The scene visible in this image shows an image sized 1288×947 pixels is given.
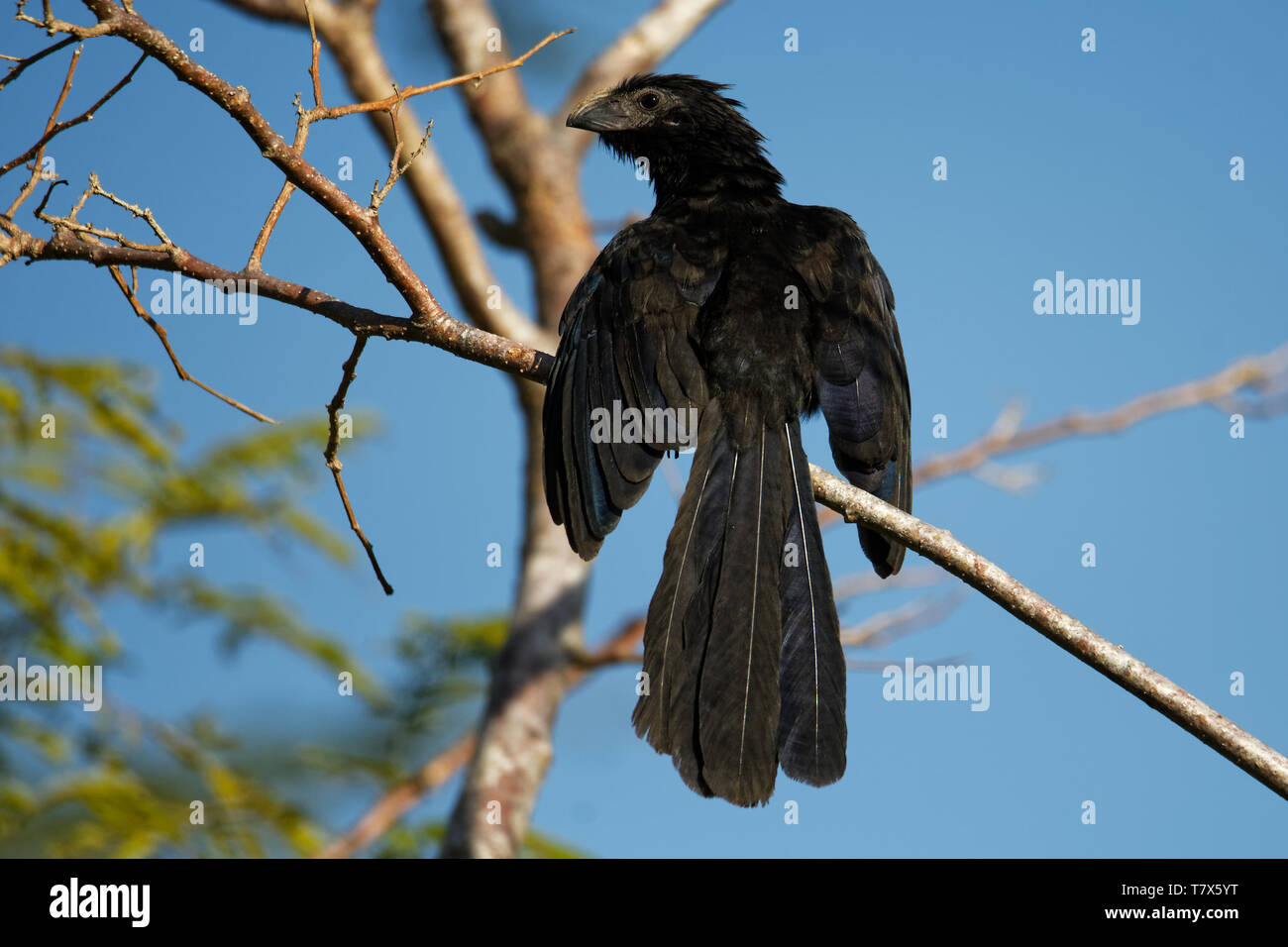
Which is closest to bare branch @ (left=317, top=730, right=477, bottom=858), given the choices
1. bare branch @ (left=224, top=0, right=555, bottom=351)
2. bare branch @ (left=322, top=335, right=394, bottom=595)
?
bare branch @ (left=224, top=0, right=555, bottom=351)

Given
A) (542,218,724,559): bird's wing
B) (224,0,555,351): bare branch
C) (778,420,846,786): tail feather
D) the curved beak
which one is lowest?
(778,420,846,786): tail feather

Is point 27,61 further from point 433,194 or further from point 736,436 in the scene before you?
point 433,194

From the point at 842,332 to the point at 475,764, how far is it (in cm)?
486

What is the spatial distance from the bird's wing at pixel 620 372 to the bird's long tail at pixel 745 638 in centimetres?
24

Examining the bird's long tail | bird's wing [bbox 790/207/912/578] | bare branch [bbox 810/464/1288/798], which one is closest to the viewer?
bare branch [bbox 810/464/1288/798]

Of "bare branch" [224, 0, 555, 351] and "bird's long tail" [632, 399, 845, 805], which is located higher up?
"bare branch" [224, 0, 555, 351]

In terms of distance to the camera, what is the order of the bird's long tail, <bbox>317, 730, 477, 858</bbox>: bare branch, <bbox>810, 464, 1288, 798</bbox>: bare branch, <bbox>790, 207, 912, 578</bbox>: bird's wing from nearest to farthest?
<bbox>810, 464, 1288, 798</bbox>: bare branch < the bird's long tail < <bbox>790, 207, 912, 578</bbox>: bird's wing < <bbox>317, 730, 477, 858</bbox>: bare branch

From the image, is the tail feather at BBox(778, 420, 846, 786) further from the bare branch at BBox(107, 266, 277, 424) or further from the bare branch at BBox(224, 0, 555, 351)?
the bare branch at BBox(224, 0, 555, 351)

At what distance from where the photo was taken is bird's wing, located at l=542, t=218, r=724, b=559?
3.31 m

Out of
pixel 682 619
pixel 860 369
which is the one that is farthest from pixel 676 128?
pixel 682 619

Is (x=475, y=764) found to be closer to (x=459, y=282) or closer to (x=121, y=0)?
(x=459, y=282)

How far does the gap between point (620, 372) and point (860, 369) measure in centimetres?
77

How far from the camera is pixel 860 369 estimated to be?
12.0 feet
